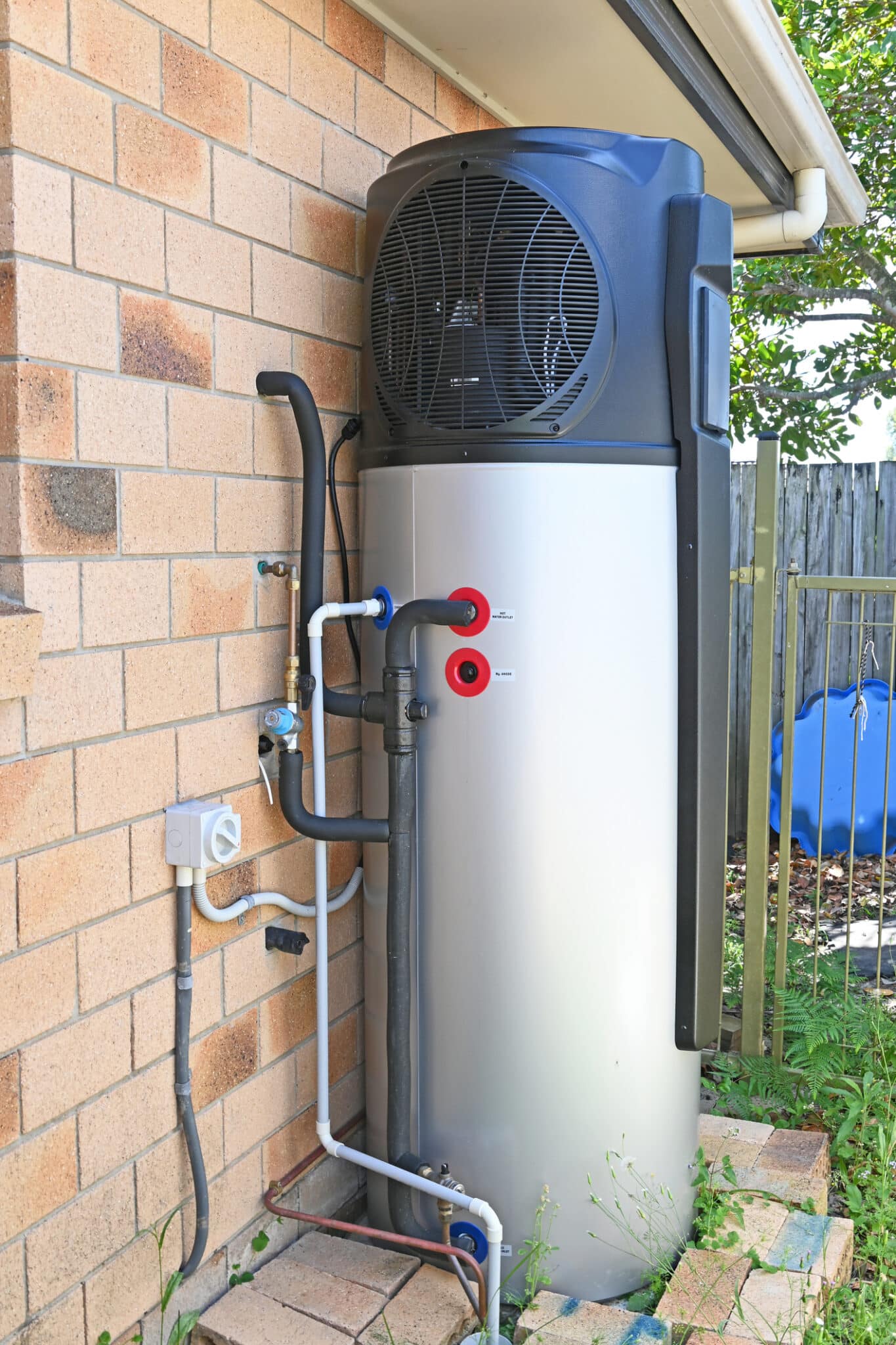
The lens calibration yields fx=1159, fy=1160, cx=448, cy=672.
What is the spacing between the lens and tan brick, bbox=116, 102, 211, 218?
1.63 metres

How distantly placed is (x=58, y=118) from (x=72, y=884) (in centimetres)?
101

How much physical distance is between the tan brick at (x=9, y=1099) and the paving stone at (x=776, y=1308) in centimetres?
121

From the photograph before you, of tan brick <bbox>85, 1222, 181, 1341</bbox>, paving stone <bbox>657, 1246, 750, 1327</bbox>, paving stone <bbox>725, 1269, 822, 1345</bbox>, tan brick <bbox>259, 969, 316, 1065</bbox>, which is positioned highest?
tan brick <bbox>259, 969, 316, 1065</bbox>

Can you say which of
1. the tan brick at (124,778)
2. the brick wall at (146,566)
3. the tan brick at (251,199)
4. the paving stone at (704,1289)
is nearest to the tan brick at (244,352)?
the brick wall at (146,566)

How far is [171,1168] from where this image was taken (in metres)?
1.82

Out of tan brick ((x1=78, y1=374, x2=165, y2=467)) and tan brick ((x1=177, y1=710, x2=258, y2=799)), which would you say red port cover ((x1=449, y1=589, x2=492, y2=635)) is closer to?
tan brick ((x1=177, y1=710, x2=258, y2=799))

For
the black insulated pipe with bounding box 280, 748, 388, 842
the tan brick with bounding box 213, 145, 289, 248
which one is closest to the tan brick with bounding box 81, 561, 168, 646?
the black insulated pipe with bounding box 280, 748, 388, 842

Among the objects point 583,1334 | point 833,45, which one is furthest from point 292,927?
point 833,45

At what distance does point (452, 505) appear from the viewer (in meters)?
1.98

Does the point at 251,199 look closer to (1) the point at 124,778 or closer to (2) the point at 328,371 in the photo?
(2) the point at 328,371

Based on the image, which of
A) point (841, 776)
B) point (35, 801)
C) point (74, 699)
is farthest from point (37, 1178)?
point (841, 776)

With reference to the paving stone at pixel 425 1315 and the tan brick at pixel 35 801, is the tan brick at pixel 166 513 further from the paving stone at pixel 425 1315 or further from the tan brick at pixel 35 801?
the paving stone at pixel 425 1315

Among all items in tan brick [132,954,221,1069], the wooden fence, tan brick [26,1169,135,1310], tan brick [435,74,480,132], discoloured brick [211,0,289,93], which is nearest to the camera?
tan brick [26,1169,135,1310]

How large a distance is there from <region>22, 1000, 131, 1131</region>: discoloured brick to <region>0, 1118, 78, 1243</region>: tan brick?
0.10 feet
